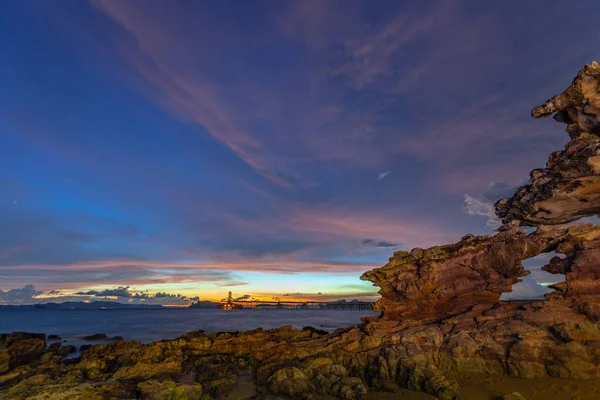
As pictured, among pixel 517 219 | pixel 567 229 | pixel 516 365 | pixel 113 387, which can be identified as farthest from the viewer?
pixel 517 219

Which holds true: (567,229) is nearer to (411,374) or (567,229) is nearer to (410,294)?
(410,294)

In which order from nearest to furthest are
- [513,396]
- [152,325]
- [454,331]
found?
[513,396] → [454,331] → [152,325]

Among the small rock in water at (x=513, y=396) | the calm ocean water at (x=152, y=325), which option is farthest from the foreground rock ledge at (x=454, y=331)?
the calm ocean water at (x=152, y=325)

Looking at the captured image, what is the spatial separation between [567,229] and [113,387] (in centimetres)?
2648

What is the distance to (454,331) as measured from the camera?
17531 millimetres

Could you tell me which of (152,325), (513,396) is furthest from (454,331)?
(152,325)

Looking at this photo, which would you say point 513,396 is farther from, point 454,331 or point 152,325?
point 152,325

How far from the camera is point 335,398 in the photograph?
15258mm

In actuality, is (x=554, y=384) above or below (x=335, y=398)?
above

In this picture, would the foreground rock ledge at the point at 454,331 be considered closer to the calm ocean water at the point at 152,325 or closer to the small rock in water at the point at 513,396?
the small rock in water at the point at 513,396

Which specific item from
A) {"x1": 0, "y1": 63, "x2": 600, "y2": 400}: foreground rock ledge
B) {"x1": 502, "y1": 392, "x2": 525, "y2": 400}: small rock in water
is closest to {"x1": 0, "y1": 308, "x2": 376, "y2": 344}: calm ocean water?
{"x1": 0, "y1": 63, "x2": 600, "y2": 400}: foreground rock ledge

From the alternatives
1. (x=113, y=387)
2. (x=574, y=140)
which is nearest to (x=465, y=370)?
(x=574, y=140)

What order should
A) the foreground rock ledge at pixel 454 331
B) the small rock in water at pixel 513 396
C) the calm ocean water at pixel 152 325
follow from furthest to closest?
1. the calm ocean water at pixel 152 325
2. the foreground rock ledge at pixel 454 331
3. the small rock in water at pixel 513 396

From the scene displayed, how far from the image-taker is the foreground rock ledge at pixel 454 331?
14750 millimetres
